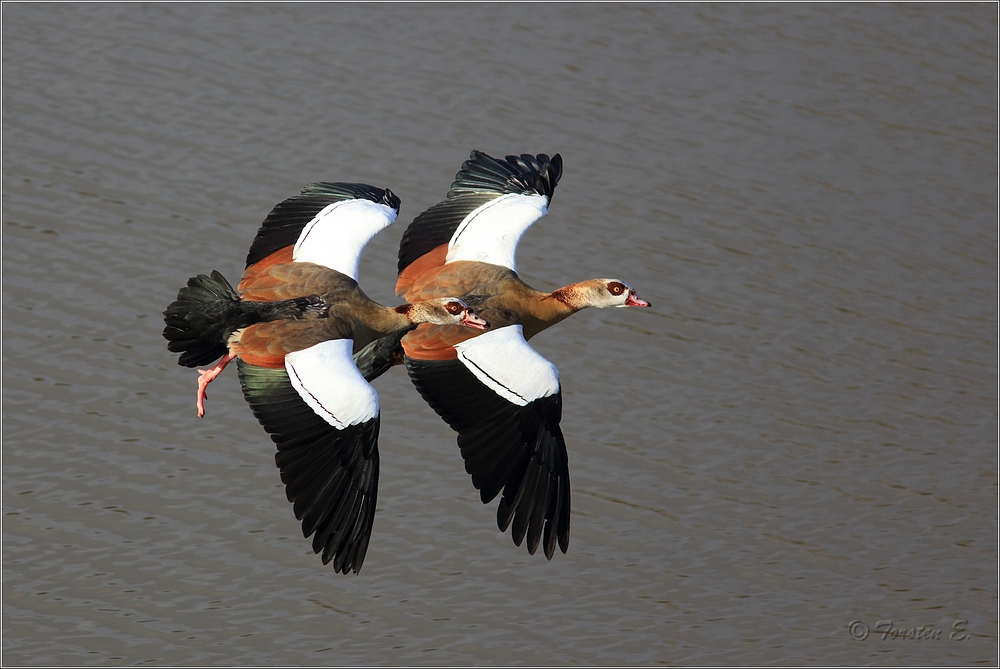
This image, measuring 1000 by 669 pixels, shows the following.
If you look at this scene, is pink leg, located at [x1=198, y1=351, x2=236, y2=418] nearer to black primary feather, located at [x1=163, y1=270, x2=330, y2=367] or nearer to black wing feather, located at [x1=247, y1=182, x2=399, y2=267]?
black primary feather, located at [x1=163, y1=270, x2=330, y2=367]

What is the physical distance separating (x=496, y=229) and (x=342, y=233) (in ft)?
4.08

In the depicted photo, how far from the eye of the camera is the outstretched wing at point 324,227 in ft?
35.5

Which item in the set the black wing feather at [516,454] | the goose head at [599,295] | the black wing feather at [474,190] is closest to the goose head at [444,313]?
the black wing feather at [516,454]

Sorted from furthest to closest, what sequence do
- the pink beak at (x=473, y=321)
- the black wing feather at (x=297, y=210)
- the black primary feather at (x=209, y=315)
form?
the black wing feather at (x=297, y=210)
the pink beak at (x=473, y=321)
the black primary feather at (x=209, y=315)

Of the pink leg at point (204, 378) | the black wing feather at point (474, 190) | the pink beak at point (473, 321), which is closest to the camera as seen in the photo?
the pink beak at point (473, 321)

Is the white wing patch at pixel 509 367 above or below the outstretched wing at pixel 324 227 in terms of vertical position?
below

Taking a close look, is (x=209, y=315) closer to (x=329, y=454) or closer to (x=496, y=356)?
(x=329, y=454)

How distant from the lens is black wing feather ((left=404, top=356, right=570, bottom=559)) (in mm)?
9969

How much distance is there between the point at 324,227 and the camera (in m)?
11.0

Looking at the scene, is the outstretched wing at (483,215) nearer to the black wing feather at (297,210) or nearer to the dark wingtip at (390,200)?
the dark wingtip at (390,200)

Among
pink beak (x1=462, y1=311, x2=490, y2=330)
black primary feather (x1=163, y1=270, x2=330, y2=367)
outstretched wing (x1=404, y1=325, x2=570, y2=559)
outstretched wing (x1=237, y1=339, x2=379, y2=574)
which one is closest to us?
outstretched wing (x1=237, y1=339, x2=379, y2=574)

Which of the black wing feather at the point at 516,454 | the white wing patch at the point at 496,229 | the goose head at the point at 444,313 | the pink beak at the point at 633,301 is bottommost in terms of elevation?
the black wing feather at the point at 516,454

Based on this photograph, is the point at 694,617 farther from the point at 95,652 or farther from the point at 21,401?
the point at 21,401

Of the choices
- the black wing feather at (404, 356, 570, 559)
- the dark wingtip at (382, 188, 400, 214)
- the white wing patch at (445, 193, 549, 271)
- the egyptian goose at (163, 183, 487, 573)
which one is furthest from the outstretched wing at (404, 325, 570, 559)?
the dark wingtip at (382, 188, 400, 214)
